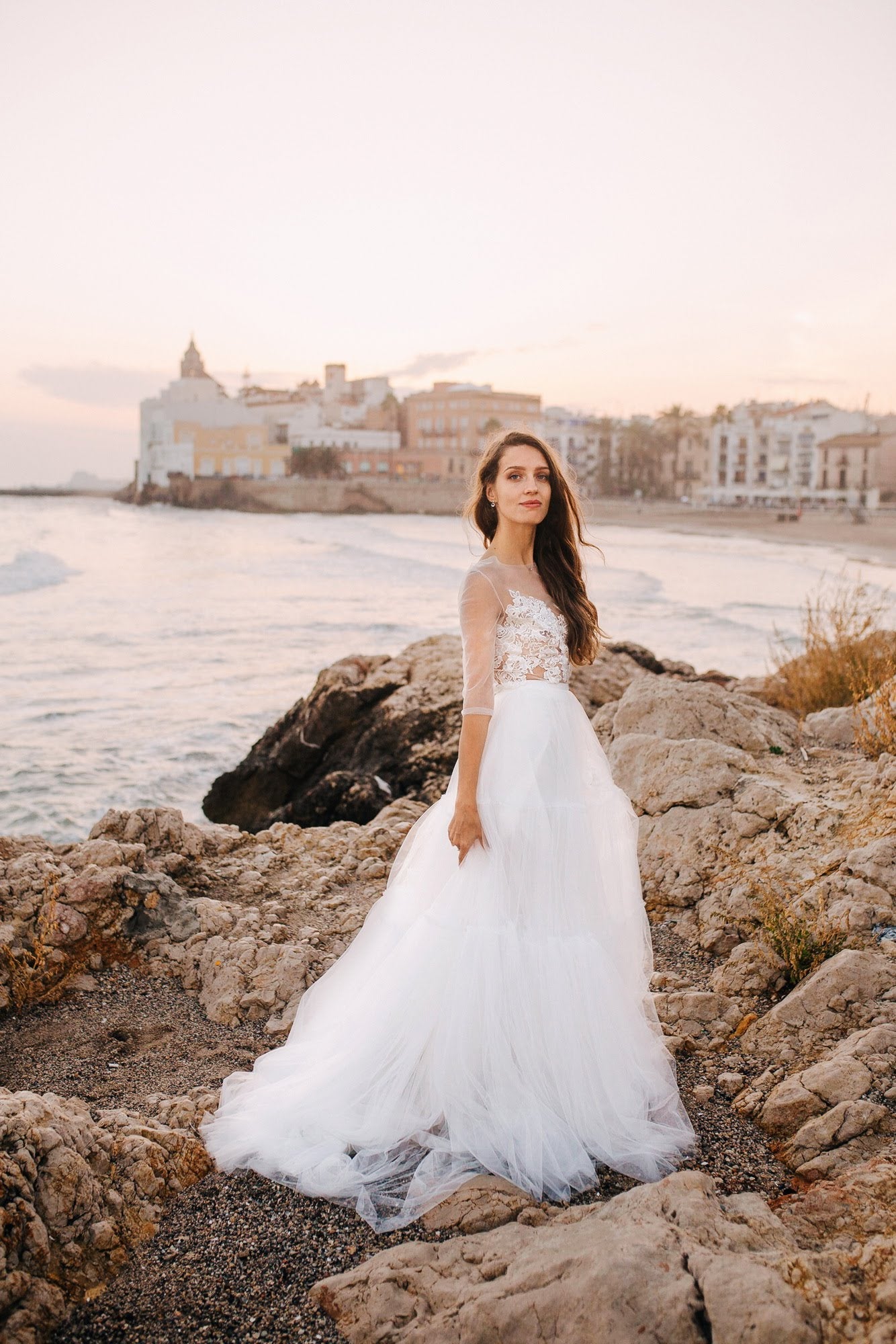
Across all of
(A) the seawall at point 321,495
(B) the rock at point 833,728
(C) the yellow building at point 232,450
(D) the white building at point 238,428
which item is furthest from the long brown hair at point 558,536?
(C) the yellow building at point 232,450

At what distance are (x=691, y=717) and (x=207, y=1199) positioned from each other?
3.26 metres

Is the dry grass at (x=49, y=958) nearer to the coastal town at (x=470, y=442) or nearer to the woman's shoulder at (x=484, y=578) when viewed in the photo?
the woman's shoulder at (x=484, y=578)

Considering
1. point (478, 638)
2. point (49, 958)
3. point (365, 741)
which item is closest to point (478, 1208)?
point (478, 638)

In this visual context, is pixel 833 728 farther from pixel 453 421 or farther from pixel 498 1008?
pixel 453 421

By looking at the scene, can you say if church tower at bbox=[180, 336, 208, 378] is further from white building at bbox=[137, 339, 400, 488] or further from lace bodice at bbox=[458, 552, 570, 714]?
lace bodice at bbox=[458, 552, 570, 714]

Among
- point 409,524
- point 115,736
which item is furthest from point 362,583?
point 409,524

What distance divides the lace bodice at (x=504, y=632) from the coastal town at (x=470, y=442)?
220 feet

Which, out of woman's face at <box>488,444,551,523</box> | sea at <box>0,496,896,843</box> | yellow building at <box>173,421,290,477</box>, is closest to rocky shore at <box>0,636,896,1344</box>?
sea at <box>0,496,896,843</box>

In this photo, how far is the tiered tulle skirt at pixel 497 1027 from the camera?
90.1 inches

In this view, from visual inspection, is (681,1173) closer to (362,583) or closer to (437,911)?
(437,911)

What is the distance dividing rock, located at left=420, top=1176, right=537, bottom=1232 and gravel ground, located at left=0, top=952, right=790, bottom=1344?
Answer: 0.15 ft

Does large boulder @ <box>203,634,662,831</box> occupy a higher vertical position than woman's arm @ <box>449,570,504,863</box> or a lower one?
lower

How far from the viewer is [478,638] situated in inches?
103

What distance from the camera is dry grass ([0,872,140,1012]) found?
325 cm
